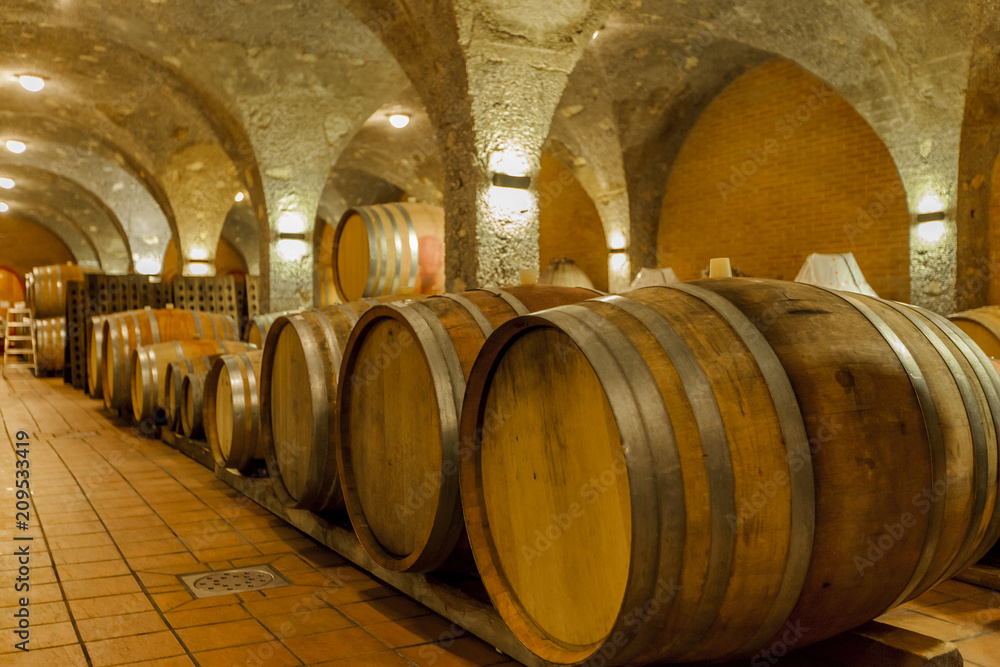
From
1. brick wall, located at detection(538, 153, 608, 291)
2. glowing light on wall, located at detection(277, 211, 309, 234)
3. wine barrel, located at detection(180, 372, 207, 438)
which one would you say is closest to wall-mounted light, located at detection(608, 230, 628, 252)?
brick wall, located at detection(538, 153, 608, 291)

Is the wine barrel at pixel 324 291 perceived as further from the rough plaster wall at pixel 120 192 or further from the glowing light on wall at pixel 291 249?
the rough plaster wall at pixel 120 192

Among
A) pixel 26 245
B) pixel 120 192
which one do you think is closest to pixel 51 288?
pixel 120 192

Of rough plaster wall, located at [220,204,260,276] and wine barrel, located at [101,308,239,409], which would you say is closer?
wine barrel, located at [101,308,239,409]

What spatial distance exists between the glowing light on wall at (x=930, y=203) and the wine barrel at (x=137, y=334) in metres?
6.91

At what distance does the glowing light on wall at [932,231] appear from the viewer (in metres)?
7.57

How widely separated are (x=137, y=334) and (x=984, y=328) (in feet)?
21.0

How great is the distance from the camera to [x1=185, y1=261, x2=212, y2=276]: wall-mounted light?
44.4 ft

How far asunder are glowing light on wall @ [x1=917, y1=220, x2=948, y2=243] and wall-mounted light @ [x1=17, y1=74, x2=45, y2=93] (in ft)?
35.6

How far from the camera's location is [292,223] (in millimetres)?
9805

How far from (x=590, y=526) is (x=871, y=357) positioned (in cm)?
70

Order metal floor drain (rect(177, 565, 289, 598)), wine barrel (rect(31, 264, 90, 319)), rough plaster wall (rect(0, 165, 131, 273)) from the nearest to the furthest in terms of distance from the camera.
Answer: metal floor drain (rect(177, 565, 289, 598))
wine barrel (rect(31, 264, 90, 319))
rough plaster wall (rect(0, 165, 131, 273))

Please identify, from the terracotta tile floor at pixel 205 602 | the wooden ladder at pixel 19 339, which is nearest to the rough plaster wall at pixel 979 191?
the terracotta tile floor at pixel 205 602

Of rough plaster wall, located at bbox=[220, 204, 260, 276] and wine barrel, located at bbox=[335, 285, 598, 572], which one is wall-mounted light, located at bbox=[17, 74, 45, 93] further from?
rough plaster wall, located at bbox=[220, 204, 260, 276]

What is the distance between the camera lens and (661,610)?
143 cm
